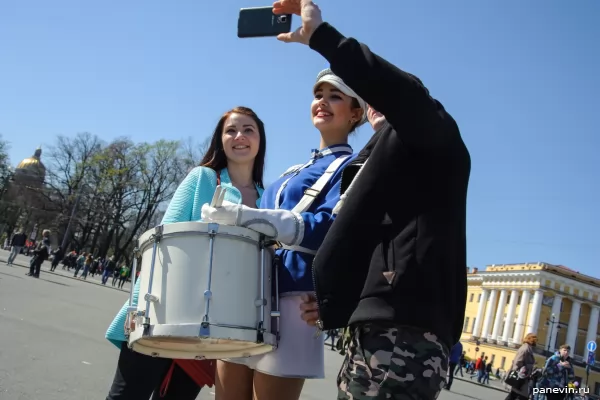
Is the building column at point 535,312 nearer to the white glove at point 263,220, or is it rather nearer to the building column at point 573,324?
the building column at point 573,324

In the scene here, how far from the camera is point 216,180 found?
3.12 meters

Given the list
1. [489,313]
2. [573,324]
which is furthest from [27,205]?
[573,324]

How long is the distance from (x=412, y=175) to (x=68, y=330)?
794cm

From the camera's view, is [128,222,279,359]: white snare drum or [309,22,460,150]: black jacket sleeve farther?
[128,222,279,359]: white snare drum

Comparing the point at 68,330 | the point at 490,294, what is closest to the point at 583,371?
the point at 490,294

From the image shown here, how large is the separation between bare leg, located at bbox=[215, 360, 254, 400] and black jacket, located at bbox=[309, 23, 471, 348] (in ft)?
2.72

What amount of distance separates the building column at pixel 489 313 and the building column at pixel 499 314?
3.26 feet

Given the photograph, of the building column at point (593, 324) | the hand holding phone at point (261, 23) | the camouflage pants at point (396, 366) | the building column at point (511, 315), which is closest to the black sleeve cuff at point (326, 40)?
the hand holding phone at point (261, 23)

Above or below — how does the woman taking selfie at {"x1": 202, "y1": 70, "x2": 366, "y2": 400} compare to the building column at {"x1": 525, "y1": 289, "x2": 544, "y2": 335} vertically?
below

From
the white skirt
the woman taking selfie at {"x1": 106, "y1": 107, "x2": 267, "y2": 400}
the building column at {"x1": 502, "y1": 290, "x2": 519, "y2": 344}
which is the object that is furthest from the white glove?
the building column at {"x1": 502, "y1": 290, "x2": 519, "y2": 344}

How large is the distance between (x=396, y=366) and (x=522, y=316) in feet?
295

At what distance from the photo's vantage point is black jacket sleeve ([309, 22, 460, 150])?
68.7 inches

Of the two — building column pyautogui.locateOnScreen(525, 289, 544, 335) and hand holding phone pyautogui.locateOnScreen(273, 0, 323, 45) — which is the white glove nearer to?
hand holding phone pyautogui.locateOnScreen(273, 0, 323, 45)

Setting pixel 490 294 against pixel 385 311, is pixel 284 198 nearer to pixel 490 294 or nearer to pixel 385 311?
pixel 385 311
